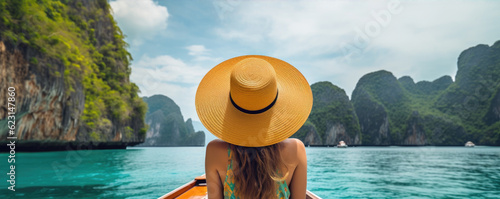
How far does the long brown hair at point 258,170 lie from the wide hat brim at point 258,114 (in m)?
0.07

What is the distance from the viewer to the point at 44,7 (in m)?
18.1

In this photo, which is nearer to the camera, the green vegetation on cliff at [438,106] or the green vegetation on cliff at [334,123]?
the green vegetation on cliff at [438,106]

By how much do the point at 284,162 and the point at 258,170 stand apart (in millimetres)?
125

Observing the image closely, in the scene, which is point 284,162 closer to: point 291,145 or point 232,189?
point 291,145

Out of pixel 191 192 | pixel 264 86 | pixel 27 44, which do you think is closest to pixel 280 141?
pixel 264 86

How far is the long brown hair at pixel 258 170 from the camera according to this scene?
1.16m

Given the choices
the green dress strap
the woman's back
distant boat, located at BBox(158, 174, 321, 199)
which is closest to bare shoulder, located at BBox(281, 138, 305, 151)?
the woman's back

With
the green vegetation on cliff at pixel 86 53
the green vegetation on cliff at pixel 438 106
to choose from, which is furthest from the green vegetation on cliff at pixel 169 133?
the green vegetation on cliff at pixel 86 53

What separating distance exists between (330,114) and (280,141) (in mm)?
87297

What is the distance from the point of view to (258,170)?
3.88 feet

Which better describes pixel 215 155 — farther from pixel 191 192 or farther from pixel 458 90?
pixel 458 90

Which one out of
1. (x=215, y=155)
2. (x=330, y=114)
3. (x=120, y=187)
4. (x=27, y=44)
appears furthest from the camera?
(x=330, y=114)

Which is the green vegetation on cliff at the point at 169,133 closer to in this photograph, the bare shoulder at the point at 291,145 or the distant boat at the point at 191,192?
the distant boat at the point at 191,192

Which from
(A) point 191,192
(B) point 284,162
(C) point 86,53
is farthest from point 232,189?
(C) point 86,53
